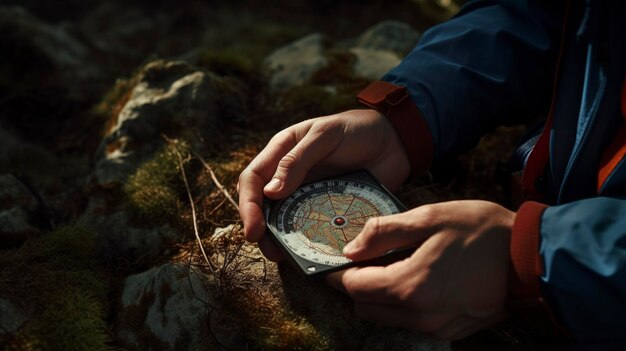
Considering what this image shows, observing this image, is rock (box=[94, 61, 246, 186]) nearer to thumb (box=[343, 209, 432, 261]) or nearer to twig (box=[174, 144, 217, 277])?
twig (box=[174, 144, 217, 277])

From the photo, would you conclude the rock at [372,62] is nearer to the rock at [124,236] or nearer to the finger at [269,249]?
the rock at [124,236]

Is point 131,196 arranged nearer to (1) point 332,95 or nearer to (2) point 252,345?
(2) point 252,345

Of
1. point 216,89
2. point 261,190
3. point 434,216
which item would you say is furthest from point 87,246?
point 434,216

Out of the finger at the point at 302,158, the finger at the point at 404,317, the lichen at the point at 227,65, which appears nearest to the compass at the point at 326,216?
the finger at the point at 302,158

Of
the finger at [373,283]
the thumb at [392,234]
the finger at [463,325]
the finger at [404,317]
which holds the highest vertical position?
the thumb at [392,234]

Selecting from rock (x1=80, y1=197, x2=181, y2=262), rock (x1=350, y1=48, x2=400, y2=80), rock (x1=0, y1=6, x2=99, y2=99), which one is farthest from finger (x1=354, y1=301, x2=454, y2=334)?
rock (x1=0, y1=6, x2=99, y2=99)
